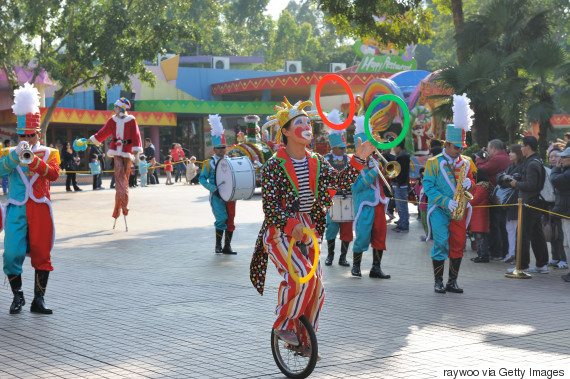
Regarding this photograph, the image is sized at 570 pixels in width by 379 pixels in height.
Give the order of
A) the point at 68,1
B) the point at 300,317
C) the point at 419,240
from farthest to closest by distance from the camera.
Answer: the point at 68,1, the point at 419,240, the point at 300,317

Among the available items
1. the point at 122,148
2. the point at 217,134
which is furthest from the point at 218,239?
the point at 122,148

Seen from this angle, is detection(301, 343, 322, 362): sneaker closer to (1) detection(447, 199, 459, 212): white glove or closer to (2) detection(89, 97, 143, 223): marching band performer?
(1) detection(447, 199, 459, 212): white glove

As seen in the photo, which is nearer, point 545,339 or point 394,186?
point 545,339

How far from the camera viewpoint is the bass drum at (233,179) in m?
12.4

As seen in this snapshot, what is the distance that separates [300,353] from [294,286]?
18.3 inches

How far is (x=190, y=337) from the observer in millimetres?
7031

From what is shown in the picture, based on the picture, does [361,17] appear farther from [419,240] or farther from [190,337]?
[190,337]

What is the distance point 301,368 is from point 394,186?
10707 mm

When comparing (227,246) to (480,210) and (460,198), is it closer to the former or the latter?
(480,210)

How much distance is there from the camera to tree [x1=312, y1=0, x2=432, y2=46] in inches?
843

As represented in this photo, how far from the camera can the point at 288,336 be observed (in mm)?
5887

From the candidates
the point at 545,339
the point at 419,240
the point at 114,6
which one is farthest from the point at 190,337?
the point at 114,6

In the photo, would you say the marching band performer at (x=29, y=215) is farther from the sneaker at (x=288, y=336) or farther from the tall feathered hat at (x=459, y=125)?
the tall feathered hat at (x=459, y=125)

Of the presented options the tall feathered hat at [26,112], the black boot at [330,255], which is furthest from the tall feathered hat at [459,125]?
the tall feathered hat at [26,112]
